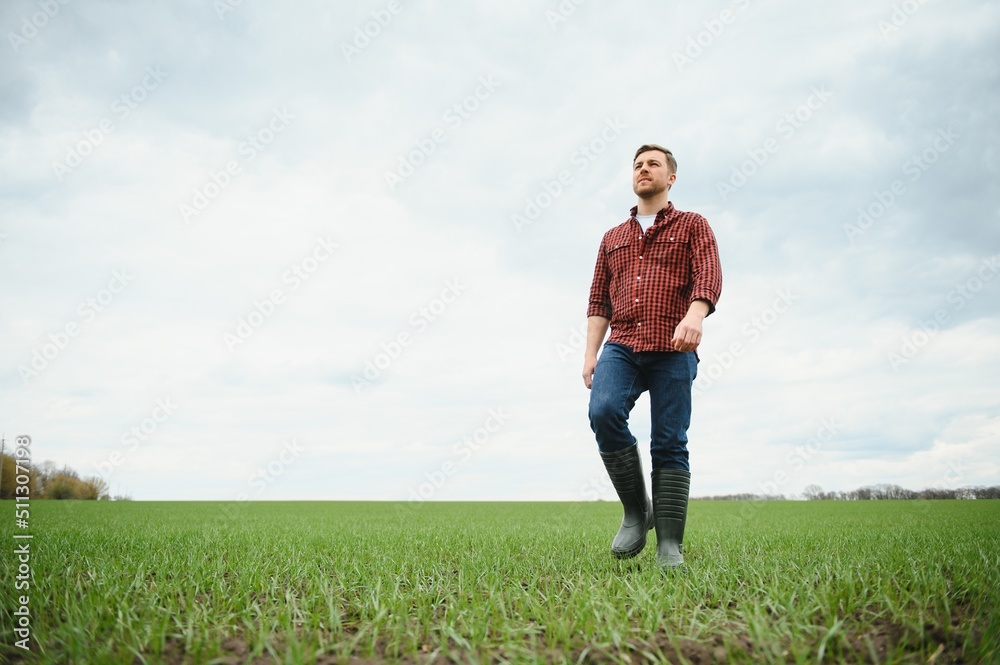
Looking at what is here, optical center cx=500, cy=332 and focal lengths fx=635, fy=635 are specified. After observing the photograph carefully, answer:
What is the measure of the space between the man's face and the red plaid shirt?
0.16 meters

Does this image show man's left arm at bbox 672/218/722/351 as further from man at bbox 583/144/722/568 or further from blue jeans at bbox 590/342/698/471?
blue jeans at bbox 590/342/698/471

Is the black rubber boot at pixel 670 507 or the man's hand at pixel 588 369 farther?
the man's hand at pixel 588 369

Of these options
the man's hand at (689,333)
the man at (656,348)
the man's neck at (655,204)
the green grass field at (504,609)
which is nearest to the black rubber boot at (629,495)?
the man at (656,348)

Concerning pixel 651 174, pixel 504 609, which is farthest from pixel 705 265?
pixel 504 609

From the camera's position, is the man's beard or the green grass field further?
the man's beard

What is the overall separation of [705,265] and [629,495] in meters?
1.58

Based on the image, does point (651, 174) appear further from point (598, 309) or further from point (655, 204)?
point (598, 309)

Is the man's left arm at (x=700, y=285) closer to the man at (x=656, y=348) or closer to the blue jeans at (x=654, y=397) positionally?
the man at (x=656, y=348)

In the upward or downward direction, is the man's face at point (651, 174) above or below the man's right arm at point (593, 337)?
above

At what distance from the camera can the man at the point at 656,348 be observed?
3.96 meters

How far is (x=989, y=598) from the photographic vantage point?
8.84 ft

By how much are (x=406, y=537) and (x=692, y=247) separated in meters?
3.96

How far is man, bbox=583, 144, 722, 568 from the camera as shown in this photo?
3.96 m

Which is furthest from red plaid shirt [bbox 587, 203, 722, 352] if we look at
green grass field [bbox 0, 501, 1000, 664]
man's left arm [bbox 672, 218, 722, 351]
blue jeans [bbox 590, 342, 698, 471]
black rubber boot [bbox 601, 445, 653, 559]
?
green grass field [bbox 0, 501, 1000, 664]
